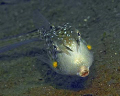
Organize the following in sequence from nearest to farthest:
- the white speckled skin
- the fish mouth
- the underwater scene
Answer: the fish mouth < the white speckled skin < the underwater scene

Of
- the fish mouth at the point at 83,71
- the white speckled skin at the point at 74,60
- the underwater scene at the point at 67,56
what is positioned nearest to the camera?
the fish mouth at the point at 83,71

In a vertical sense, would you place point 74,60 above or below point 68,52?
below

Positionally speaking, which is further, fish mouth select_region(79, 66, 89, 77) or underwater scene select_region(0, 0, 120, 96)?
underwater scene select_region(0, 0, 120, 96)

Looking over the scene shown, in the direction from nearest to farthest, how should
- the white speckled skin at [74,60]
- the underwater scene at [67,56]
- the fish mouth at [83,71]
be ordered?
the fish mouth at [83,71] < the white speckled skin at [74,60] < the underwater scene at [67,56]

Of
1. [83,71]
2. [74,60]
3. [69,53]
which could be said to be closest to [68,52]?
[69,53]

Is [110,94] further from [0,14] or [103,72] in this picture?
[0,14]

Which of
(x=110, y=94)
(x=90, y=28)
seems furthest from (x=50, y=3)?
(x=110, y=94)

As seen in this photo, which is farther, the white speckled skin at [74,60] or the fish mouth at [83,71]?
the white speckled skin at [74,60]

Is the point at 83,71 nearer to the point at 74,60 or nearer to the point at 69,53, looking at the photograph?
the point at 74,60
